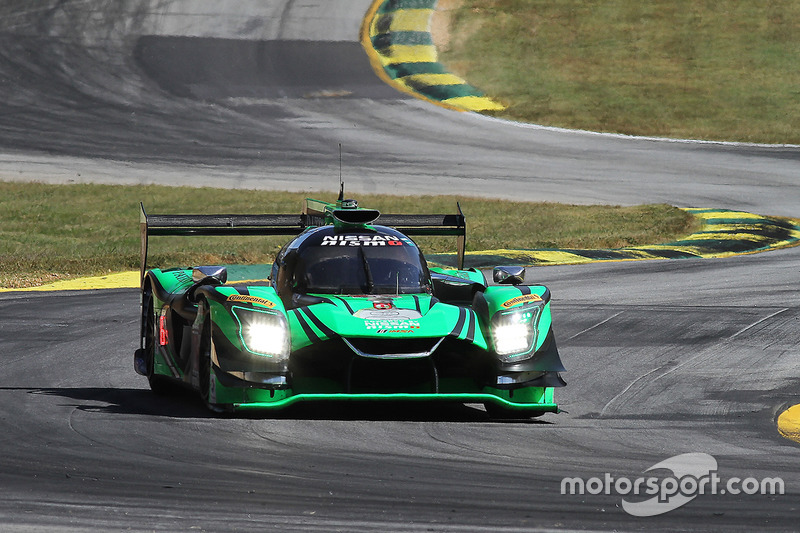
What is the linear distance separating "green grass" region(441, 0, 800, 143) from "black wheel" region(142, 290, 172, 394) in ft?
73.2

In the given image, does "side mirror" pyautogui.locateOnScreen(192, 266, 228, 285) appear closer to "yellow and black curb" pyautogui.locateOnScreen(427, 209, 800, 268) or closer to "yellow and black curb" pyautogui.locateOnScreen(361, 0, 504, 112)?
"yellow and black curb" pyautogui.locateOnScreen(427, 209, 800, 268)

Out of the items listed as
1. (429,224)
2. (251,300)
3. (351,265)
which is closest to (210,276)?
(251,300)

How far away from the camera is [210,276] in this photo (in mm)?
9500

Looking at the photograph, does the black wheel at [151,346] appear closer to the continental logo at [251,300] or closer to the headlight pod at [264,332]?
the continental logo at [251,300]

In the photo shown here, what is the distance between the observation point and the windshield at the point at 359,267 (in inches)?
373

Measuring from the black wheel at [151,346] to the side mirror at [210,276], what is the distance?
80 centimetres

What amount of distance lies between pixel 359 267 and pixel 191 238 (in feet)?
41.7

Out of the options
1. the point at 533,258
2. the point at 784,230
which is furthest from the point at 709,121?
the point at 533,258

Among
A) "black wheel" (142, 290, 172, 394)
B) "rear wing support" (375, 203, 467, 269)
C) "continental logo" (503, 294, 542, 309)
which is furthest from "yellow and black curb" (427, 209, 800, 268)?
"continental logo" (503, 294, 542, 309)

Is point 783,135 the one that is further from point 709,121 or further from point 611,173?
point 611,173

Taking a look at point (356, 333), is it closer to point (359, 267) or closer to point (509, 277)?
point (359, 267)

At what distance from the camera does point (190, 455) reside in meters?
7.25

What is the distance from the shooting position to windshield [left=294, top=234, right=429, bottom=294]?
9469mm

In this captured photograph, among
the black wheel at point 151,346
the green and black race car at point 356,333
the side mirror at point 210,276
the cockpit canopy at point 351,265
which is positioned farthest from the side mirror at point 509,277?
the black wheel at point 151,346
